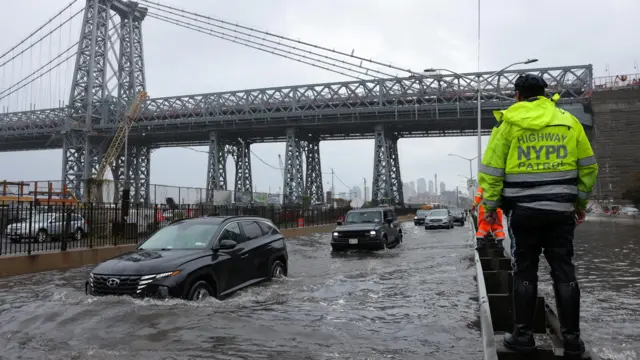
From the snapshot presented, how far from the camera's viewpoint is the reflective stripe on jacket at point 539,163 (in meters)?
3.54

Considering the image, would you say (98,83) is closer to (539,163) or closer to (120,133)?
(120,133)

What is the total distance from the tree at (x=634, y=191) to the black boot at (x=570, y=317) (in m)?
58.3

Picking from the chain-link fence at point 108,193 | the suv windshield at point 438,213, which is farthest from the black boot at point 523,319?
the suv windshield at point 438,213

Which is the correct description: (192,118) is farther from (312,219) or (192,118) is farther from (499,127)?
(499,127)

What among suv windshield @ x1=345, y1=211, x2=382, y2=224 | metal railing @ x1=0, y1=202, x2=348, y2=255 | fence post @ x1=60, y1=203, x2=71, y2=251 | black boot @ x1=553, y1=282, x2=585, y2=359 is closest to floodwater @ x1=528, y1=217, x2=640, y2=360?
black boot @ x1=553, y1=282, x2=585, y2=359

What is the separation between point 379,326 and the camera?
6109mm

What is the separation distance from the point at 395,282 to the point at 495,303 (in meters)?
5.15

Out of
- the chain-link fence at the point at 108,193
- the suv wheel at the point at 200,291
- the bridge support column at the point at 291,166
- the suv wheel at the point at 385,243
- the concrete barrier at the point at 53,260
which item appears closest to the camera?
the suv wheel at the point at 200,291

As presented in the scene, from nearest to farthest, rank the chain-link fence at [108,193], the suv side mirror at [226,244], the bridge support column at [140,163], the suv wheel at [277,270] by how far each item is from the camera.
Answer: the suv side mirror at [226,244] → the suv wheel at [277,270] → the chain-link fence at [108,193] → the bridge support column at [140,163]

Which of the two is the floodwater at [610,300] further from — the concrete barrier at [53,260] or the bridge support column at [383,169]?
the bridge support column at [383,169]

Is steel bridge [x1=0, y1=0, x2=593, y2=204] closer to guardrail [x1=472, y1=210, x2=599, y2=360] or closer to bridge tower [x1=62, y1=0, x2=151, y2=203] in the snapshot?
bridge tower [x1=62, y1=0, x2=151, y2=203]

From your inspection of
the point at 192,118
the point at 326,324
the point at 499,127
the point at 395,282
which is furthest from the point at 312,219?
the point at 192,118

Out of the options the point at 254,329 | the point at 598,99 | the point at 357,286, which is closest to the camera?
the point at 254,329

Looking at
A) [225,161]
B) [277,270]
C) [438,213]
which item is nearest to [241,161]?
[225,161]
